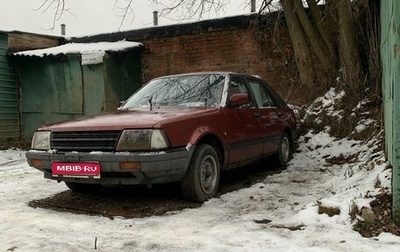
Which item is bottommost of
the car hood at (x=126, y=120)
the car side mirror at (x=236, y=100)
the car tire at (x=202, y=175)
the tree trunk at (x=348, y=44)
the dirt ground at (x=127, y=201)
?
the dirt ground at (x=127, y=201)

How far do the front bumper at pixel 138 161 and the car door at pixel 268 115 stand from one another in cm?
199

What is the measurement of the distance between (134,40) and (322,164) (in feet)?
23.2

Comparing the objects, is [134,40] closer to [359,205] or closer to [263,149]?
[263,149]

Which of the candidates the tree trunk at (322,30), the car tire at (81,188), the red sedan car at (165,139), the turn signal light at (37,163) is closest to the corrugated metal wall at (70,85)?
the tree trunk at (322,30)

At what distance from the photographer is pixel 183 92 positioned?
17.6 ft

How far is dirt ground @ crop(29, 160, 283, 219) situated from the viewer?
4280 millimetres

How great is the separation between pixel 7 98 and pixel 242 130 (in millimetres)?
8773

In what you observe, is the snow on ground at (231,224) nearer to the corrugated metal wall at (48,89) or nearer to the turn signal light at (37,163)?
the turn signal light at (37,163)

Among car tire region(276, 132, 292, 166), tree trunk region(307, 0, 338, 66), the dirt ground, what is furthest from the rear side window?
tree trunk region(307, 0, 338, 66)

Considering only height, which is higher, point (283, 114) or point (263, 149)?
point (283, 114)

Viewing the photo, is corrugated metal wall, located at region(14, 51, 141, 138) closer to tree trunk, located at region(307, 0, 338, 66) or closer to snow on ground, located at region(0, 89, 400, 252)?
tree trunk, located at region(307, 0, 338, 66)

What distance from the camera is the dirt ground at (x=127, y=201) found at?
4.28m

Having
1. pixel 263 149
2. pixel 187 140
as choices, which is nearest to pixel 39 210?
pixel 187 140

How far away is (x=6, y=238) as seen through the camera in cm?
343
